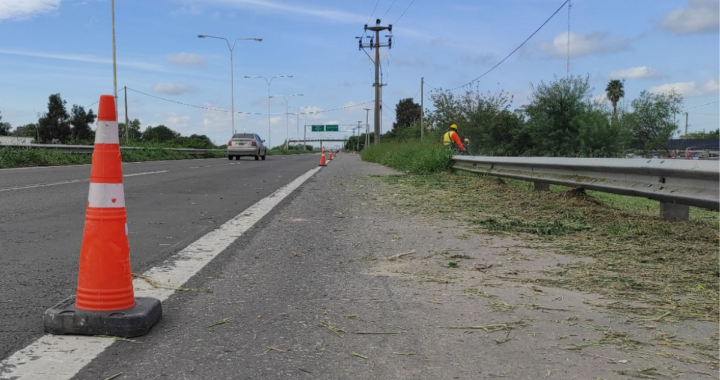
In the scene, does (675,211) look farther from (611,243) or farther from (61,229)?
(61,229)

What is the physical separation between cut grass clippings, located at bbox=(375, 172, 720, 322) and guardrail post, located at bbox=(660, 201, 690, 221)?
10cm

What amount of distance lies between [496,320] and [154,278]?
90.0 inches

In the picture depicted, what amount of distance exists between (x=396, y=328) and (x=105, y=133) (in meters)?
1.94

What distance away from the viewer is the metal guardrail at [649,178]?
4.96m

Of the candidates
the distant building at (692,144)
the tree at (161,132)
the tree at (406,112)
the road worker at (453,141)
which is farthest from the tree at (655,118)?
the tree at (161,132)

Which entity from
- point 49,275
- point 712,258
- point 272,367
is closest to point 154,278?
point 49,275

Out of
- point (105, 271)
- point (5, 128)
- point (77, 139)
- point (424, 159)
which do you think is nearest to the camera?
point (105, 271)

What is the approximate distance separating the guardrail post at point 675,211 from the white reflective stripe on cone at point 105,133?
5402 millimetres

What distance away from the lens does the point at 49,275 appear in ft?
12.6

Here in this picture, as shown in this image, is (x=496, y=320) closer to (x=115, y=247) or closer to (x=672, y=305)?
(x=672, y=305)

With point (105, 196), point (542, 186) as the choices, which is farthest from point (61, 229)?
point (542, 186)

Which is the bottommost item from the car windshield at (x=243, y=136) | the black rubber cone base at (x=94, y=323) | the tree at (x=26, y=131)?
the black rubber cone base at (x=94, y=323)

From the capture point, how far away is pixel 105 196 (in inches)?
120

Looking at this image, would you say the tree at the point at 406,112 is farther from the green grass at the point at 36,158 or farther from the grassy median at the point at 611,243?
the grassy median at the point at 611,243
